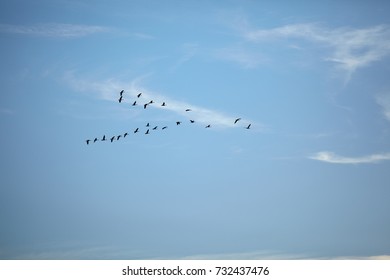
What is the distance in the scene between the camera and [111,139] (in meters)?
45.9

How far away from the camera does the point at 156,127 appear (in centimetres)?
4797

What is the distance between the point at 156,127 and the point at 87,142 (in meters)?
6.25
